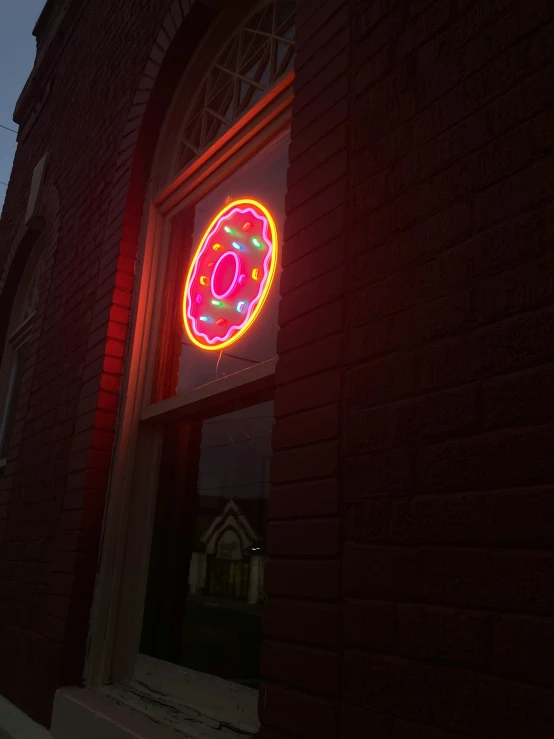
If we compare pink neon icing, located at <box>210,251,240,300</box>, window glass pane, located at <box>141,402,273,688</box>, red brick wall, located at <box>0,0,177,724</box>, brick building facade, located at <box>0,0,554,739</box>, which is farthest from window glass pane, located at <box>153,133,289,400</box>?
brick building facade, located at <box>0,0,554,739</box>

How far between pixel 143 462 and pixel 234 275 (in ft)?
3.04

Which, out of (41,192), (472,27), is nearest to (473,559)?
(472,27)

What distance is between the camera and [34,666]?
270cm

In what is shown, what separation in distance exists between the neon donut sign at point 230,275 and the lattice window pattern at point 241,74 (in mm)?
487

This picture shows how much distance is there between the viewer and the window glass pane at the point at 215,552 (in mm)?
2045

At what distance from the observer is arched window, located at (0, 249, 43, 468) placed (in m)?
4.77

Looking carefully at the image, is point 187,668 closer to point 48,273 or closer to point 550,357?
point 550,357

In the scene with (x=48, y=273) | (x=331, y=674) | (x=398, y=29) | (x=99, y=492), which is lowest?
(x=331, y=674)

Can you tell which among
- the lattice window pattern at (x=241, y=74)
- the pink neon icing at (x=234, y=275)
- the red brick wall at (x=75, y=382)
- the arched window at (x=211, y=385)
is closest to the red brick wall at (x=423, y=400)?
the arched window at (x=211, y=385)

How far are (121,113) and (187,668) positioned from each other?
9.86ft

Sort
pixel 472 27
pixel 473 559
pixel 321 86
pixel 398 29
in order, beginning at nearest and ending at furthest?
pixel 473 559
pixel 472 27
pixel 398 29
pixel 321 86

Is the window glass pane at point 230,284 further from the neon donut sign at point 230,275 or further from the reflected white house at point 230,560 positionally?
the reflected white house at point 230,560

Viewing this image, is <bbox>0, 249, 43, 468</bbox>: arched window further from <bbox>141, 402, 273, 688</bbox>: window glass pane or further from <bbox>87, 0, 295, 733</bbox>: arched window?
<bbox>141, 402, 273, 688</bbox>: window glass pane

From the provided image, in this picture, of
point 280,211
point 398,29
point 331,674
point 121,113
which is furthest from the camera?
point 121,113
